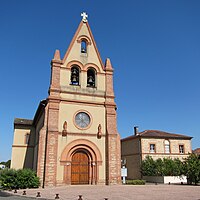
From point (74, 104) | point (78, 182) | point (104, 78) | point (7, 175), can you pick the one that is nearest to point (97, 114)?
point (74, 104)

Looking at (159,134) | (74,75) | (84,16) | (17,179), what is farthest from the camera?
(159,134)

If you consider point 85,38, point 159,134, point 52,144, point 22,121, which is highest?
point 85,38

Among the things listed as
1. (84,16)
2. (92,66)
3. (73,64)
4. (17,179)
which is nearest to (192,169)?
(92,66)

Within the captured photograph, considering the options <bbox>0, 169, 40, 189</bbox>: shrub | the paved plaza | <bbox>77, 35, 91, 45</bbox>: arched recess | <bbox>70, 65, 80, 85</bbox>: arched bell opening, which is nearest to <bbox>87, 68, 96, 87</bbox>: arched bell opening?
<bbox>70, 65, 80, 85</bbox>: arched bell opening

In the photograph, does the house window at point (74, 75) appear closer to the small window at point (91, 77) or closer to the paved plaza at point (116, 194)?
the small window at point (91, 77)

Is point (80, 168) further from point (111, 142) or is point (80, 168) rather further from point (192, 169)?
point (192, 169)

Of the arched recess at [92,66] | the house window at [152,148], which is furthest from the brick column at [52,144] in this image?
the house window at [152,148]

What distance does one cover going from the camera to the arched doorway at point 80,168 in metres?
20.0

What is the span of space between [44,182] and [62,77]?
9782 millimetres

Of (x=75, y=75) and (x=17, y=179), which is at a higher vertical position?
(x=75, y=75)

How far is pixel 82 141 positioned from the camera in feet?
67.1

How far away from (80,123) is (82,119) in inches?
17.7

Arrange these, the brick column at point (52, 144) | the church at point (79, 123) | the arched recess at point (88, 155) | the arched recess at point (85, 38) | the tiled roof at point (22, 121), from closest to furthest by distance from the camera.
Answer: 1. the brick column at point (52, 144)
2. the church at point (79, 123)
3. the arched recess at point (88, 155)
4. the arched recess at point (85, 38)
5. the tiled roof at point (22, 121)

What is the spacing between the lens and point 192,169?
21422 millimetres
